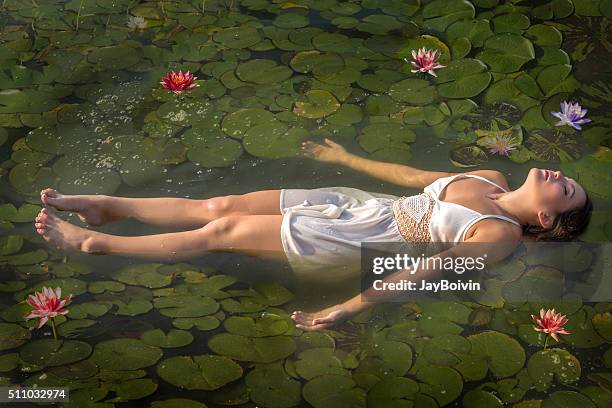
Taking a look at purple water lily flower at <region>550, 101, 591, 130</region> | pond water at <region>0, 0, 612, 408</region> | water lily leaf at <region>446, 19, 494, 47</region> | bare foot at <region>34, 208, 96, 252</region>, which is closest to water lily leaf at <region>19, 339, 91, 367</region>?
pond water at <region>0, 0, 612, 408</region>

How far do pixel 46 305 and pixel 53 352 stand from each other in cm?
12

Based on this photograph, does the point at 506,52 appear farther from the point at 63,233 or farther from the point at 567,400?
the point at 63,233

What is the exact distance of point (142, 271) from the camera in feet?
6.97

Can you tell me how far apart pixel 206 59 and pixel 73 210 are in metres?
0.83

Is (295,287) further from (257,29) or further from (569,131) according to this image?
(257,29)

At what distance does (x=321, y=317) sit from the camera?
2.03m

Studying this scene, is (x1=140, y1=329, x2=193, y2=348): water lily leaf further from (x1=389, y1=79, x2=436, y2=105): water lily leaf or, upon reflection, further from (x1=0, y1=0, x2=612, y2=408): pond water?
(x1=389, y1=79, x2=436, y2=105): water lily leaf

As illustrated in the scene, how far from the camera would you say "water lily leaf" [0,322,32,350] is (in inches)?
77.6

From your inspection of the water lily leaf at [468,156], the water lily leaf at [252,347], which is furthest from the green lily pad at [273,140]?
the water lily leaf at [252,347]

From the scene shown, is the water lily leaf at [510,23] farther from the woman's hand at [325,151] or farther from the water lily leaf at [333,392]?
the water lily leaf at [333,392]

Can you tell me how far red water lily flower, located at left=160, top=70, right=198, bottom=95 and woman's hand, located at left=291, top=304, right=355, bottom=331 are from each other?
0.93 metres

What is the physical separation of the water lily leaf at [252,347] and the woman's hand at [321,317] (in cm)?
5

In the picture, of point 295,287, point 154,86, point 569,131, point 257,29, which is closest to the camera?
point 295,287

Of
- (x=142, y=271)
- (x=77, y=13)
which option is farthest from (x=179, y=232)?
(x=77, y=13)
